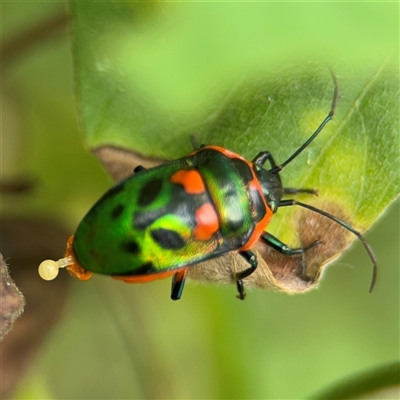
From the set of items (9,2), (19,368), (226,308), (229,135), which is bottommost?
(19,368)

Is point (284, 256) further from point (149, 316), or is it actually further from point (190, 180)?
point (149, 316)

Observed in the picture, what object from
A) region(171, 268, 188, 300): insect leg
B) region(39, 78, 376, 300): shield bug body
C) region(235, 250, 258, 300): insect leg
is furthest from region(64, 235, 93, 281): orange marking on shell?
region(235, 250, 258, 300): insect leg

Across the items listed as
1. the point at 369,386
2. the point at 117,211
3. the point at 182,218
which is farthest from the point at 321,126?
the point at 369,386

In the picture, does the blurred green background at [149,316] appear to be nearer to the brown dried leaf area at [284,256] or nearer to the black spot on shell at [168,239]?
the brown dried leaf area at [284,256]

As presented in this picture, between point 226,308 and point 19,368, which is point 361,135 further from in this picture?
point 19,368

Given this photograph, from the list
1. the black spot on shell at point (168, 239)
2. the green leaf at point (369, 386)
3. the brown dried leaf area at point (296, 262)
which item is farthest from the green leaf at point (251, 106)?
the green leaf at point (369, 386)

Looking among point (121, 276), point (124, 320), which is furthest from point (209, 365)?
point (121, 276)

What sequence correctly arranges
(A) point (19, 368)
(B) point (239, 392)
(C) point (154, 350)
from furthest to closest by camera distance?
1. (C) point (154, 350)
2. (B) point (239, 392)
3. (A) point (19, 368)
